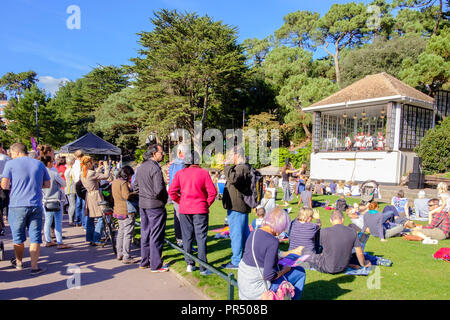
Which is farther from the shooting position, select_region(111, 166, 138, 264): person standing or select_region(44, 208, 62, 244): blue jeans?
select_region(44, 208, 62, 244): blue jeans

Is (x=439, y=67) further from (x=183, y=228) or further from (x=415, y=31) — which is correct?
(x=183, y=228)

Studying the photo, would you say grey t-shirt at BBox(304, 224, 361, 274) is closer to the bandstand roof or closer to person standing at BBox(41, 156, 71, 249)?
person standing at BBox(41, 156, 71, 249)

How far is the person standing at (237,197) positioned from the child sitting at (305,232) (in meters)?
1.16

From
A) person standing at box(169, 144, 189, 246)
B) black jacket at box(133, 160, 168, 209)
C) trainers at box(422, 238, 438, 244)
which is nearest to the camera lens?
black jacket at box(133, 160, 168, 209)

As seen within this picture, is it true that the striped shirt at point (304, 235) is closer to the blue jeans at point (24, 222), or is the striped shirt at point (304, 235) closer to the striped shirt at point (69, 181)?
the blue jeans at point (24, 222)

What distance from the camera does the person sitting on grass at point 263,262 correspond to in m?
3.05

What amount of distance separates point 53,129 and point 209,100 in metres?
21.7

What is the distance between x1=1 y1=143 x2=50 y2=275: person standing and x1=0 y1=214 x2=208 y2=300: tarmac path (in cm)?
34

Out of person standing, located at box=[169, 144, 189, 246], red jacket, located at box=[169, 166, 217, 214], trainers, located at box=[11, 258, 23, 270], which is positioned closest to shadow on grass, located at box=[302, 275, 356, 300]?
red jacket, located at box=[169, 166, 217, 214]

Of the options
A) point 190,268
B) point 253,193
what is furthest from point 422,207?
point 190,268

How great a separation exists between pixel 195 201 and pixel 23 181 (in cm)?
259

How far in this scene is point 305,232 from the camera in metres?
5.47

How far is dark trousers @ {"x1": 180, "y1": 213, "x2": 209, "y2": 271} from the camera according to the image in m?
4.61
